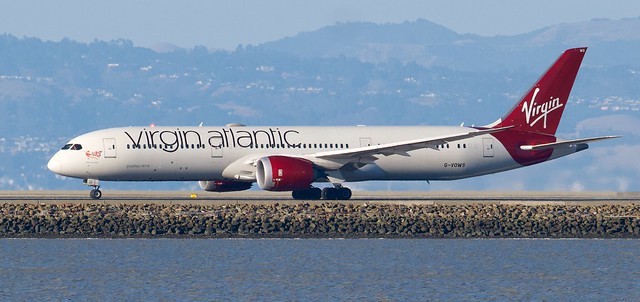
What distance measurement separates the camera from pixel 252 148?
213 ft

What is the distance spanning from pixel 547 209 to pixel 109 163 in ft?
65.6

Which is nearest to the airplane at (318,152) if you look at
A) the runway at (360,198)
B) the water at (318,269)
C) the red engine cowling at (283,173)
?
the red engine cowling at (283,173)

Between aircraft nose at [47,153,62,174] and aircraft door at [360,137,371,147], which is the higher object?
aircraft door at [360,137,371,147]

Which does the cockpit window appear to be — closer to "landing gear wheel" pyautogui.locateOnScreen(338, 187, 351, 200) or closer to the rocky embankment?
the rocky embankment

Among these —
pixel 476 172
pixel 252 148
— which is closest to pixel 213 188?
pixel 252 148

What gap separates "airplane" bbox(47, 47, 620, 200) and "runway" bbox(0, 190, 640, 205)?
1.17 m

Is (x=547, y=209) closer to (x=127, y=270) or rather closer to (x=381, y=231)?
(x=381, y=231)

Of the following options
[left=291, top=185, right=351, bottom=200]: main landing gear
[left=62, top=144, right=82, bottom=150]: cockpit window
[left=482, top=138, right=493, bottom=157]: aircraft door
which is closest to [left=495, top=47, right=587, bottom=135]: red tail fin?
[left=482, top=138, right=493, bottom=157]: aircraft door

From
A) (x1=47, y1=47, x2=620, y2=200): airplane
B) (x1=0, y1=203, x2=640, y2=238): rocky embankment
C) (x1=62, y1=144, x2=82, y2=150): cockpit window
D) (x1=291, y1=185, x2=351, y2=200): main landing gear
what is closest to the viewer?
(x1=0, y1=203, x2=640, y2=238): rocky embankment

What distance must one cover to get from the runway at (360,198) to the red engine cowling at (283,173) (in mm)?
1246

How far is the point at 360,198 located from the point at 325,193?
4.28 metres

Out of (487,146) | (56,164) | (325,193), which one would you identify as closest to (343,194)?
(325,193)

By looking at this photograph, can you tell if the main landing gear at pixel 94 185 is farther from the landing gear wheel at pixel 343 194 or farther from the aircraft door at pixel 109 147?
the landing gear wheel at pixel 343 194

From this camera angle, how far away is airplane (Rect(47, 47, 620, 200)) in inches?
2514
